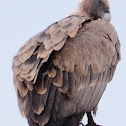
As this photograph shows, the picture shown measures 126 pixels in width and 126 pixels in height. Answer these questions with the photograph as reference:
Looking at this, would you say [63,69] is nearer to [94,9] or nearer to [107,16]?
[107,16]

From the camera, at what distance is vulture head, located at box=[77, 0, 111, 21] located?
42.9 ft

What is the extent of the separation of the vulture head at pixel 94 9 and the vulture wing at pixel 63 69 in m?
1.94

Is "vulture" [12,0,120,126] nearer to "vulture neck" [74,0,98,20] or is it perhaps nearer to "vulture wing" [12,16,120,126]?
"vulture wing" [12,16,120,126]

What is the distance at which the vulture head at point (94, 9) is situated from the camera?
42.9 ft

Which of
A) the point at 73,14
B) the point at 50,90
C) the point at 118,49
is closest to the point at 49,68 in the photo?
the point at 50,90

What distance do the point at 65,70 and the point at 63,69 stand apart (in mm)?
Answer: 45

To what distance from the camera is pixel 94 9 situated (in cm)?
1312

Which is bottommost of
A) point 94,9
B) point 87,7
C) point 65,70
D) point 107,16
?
point 65,70

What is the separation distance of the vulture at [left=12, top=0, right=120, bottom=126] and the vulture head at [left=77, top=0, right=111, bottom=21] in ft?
5.98

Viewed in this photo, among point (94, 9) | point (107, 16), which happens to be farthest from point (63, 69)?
point (94, 9)

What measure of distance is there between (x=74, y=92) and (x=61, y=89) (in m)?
0.31

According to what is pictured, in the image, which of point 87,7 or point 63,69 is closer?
point 63,69

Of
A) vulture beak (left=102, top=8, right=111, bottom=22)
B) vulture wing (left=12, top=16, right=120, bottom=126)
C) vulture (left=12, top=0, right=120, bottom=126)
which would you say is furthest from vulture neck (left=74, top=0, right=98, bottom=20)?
vulture wing (left=12, top=16, right=120, bottom=126)

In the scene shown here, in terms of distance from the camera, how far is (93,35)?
1071 centimetres
